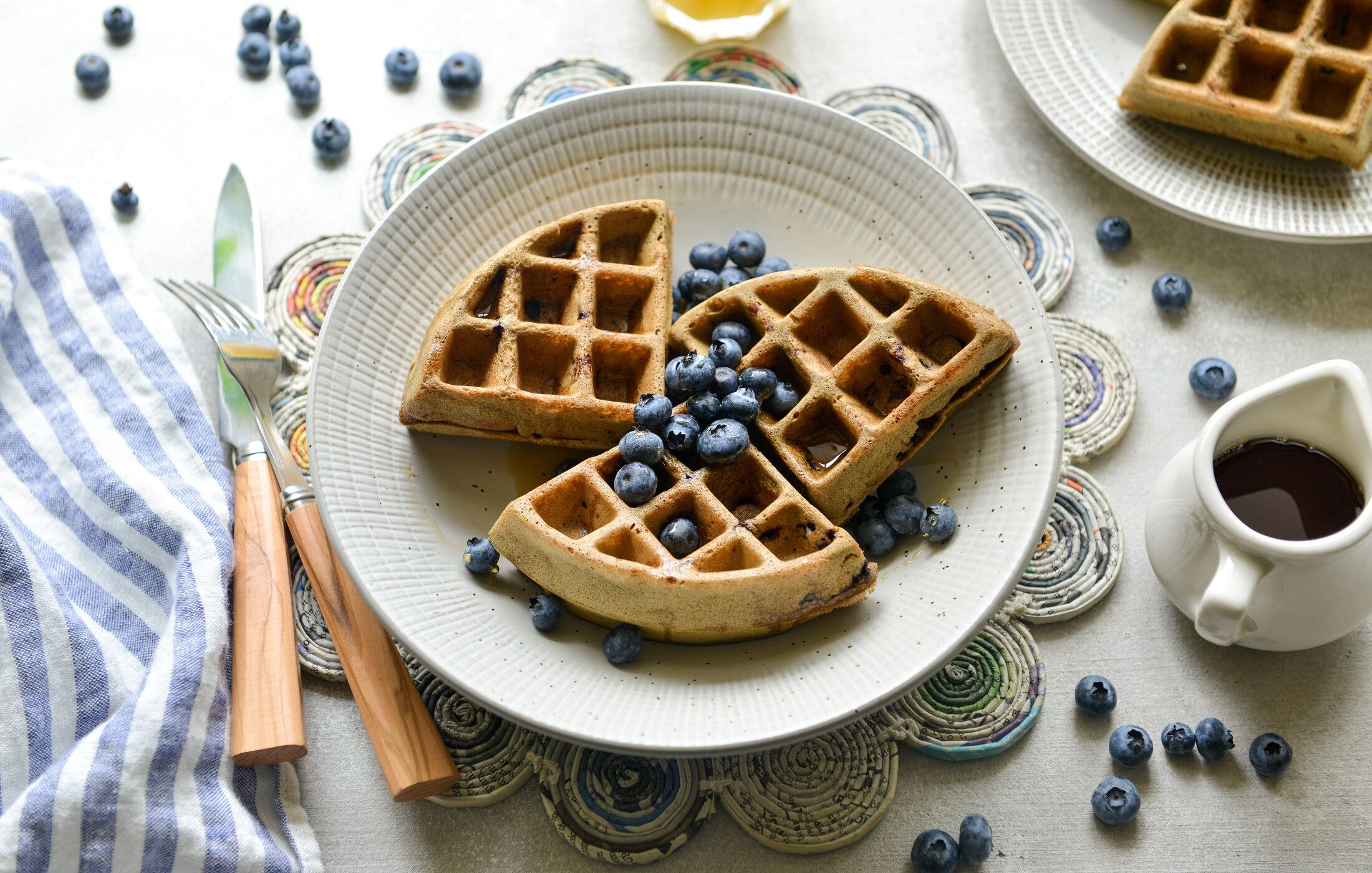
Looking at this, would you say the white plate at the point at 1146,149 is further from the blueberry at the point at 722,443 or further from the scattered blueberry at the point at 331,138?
the scattered blueberry at the point at 331,138

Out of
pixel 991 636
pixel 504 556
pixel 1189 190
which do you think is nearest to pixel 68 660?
pixel 504 556

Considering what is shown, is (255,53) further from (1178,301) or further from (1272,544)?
(1272,544)

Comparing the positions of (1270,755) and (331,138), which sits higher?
(331,138)

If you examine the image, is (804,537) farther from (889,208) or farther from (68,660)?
(68,660)

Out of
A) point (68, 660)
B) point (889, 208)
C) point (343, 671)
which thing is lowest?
point (343, 671)

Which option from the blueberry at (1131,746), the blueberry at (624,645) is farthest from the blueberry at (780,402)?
the blueberry at (1131,746)

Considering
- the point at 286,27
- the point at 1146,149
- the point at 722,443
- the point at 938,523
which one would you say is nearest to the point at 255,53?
the point at 286,27

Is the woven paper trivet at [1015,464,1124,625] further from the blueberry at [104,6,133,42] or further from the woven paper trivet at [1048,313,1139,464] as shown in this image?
the blueberry at [104,6,133,42]

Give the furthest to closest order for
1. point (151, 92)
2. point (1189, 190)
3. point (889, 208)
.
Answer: point (151, 92) < point (1189, 190) < point (889, 208)
